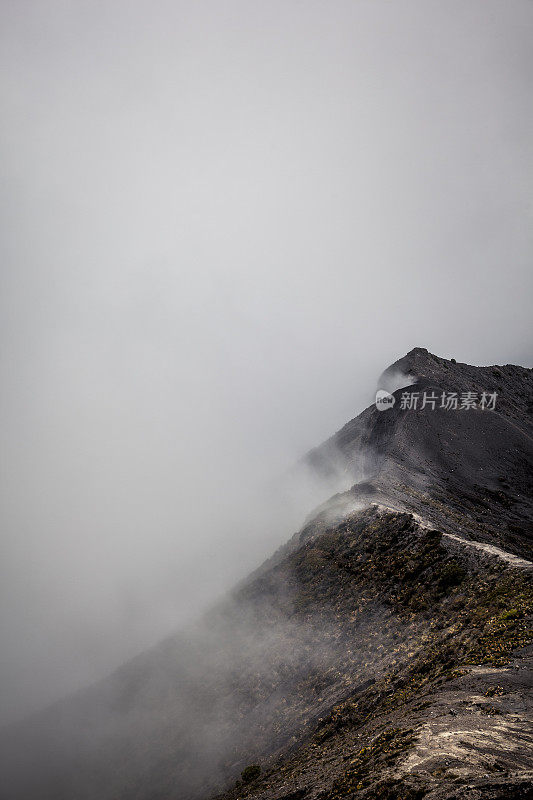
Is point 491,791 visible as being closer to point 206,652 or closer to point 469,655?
point 469,655

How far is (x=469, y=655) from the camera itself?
2259cm

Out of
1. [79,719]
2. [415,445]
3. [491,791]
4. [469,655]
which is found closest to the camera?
[491,791]

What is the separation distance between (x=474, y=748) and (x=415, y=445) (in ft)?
202

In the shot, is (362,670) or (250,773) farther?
(362,670)

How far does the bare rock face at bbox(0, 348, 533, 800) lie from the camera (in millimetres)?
16453

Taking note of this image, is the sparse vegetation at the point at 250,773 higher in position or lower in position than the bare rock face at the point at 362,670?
lower

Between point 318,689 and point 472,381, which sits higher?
point 472,381

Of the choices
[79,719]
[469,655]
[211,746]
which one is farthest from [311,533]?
[79,719]

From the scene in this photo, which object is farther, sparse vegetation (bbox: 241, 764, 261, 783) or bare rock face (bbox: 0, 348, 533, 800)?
sparse vegetation (bbox: 241, 764, 261, 783)

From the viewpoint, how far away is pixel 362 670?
3088 cm

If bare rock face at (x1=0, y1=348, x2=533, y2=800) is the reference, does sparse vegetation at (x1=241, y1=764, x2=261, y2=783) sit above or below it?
below

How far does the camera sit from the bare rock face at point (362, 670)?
1645 cm

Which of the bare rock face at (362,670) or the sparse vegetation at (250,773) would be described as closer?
the bare rock face at (362,670)

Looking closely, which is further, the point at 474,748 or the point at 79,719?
the point at 79,719
